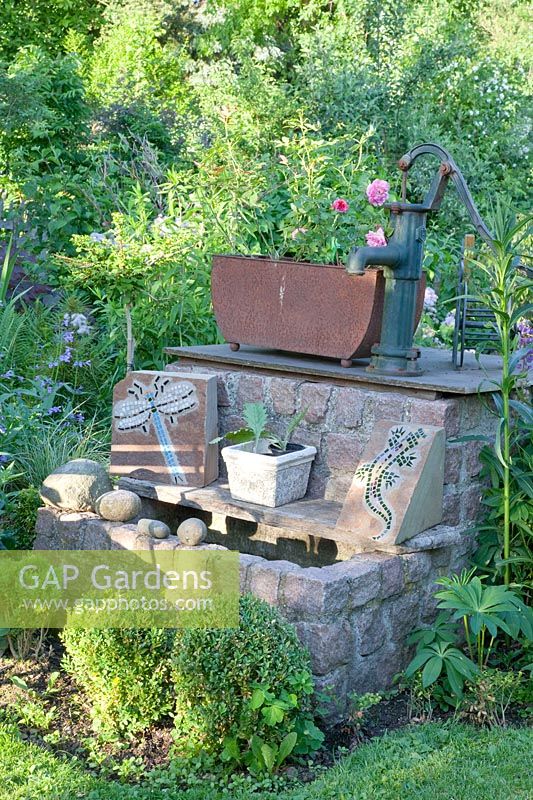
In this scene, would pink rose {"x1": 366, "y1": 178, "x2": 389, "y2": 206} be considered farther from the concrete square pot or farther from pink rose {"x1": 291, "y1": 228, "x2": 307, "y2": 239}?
the concrete square pot

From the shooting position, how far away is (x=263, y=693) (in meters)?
2.90

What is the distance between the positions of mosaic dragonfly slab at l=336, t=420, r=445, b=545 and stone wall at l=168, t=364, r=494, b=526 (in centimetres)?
10

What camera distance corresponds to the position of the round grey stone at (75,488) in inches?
155

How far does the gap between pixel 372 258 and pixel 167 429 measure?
114 centimetres

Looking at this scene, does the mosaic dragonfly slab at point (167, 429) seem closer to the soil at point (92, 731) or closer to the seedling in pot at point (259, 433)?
A: the seedling in pot at point (259, 433)

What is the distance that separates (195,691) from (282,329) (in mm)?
1638

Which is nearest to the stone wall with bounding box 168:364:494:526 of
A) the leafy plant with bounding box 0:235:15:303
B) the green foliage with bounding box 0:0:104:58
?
the leafy plant with bounding box 0:235:15:303

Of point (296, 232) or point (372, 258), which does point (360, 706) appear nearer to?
point (372, 258)

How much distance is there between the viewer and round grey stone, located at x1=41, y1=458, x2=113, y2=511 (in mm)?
3945

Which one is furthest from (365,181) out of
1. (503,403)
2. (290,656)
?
(290,656)

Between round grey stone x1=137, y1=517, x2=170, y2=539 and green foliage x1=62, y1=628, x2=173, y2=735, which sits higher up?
round grey stone x1=137, y1=517, x2=170, y2=539

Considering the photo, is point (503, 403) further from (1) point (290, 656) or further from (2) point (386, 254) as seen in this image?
(1) point (290, 656)

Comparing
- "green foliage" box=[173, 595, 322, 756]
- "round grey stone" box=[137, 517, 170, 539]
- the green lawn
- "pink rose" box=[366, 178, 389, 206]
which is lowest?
the green lawn

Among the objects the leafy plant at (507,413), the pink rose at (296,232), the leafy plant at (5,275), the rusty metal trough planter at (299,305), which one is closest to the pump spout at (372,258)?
the rusty metal trough planter at (299,305)
